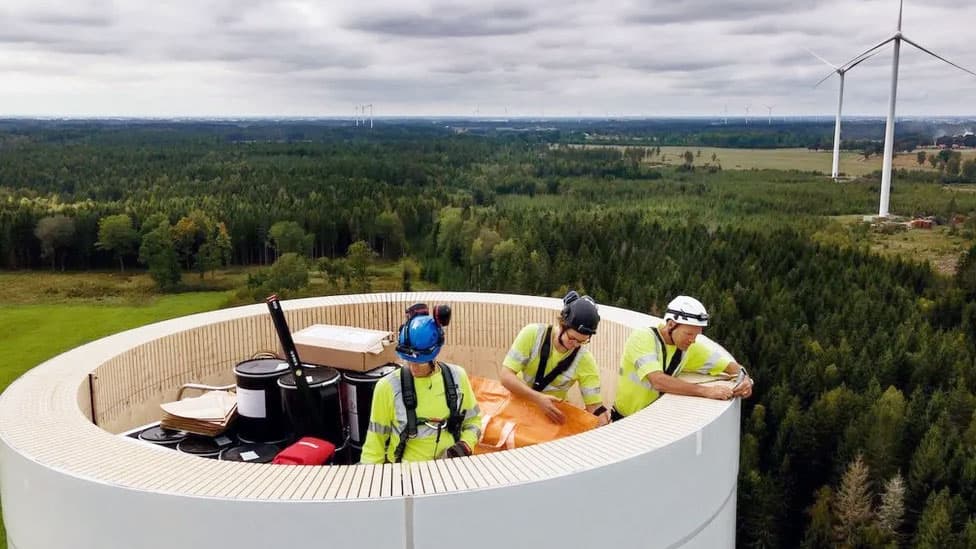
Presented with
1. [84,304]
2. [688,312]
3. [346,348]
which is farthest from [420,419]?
[84,304]

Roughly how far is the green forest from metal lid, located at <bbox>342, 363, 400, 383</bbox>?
101ft

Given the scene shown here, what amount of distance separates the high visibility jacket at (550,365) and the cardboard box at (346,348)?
2.31m

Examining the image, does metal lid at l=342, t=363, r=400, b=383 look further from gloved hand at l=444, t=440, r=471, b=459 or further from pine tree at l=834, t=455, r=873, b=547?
pine tree at l=834, t=455, r=873, b=547

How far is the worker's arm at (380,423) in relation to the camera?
7465mm

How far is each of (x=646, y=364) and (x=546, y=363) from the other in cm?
115

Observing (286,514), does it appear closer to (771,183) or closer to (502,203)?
(502,203)

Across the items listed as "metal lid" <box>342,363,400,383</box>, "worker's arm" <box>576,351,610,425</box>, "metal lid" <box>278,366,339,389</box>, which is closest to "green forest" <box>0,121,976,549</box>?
"worker's arm" <box>576,351,610,425</box>

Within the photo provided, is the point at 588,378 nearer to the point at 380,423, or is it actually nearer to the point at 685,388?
the point at 685,388

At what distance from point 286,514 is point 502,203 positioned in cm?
14066

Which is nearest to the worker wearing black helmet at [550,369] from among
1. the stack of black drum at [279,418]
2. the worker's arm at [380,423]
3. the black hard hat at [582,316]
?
the black hard hat at [582,316]

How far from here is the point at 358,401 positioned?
10.7m

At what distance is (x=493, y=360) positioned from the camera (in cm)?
1416

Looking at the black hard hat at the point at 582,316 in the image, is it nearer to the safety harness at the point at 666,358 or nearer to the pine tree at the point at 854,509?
the safety harness at the point at 666,358

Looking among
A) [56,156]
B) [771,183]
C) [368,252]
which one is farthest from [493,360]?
[56,156]
